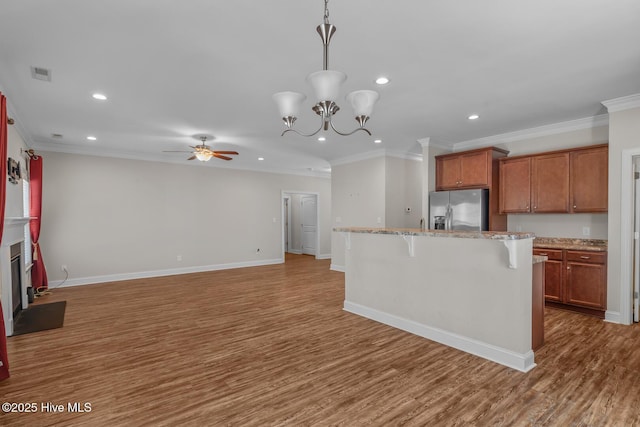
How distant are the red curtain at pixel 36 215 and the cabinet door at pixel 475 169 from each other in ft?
23.0

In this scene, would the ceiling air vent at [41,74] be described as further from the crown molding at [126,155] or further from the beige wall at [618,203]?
the beige wall at [618,203]

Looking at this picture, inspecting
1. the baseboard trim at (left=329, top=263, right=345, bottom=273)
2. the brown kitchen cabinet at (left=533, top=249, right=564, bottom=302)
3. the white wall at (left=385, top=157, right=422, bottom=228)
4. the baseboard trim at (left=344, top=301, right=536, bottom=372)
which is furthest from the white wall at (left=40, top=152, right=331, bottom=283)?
the brown kitchen cabinet at (left=533, top=249, right=564, bottom=302)

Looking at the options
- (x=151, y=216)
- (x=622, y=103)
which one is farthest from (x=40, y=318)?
(x=622, y=103)

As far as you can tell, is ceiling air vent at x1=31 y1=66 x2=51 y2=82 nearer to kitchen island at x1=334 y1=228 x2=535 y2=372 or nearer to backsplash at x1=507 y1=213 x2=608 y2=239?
kitchen island at x1=334 y1=228 x2=535 y2=372

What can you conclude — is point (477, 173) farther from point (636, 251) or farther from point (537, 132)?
point (636, 251)

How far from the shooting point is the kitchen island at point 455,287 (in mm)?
2789

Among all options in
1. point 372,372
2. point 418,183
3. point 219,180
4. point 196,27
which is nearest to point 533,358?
point 372,372

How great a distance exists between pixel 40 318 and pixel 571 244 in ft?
23.3

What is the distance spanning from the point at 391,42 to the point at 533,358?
2.89 m

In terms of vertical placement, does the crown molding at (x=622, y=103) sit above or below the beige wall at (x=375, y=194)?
above

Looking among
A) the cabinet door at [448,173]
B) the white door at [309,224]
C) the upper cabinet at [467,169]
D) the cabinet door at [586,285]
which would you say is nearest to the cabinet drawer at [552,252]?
the cabinet door at [586,285]

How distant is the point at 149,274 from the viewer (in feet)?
22.7

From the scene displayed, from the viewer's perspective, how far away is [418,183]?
23.8ft

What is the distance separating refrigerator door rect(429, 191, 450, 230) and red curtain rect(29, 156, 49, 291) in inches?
258
